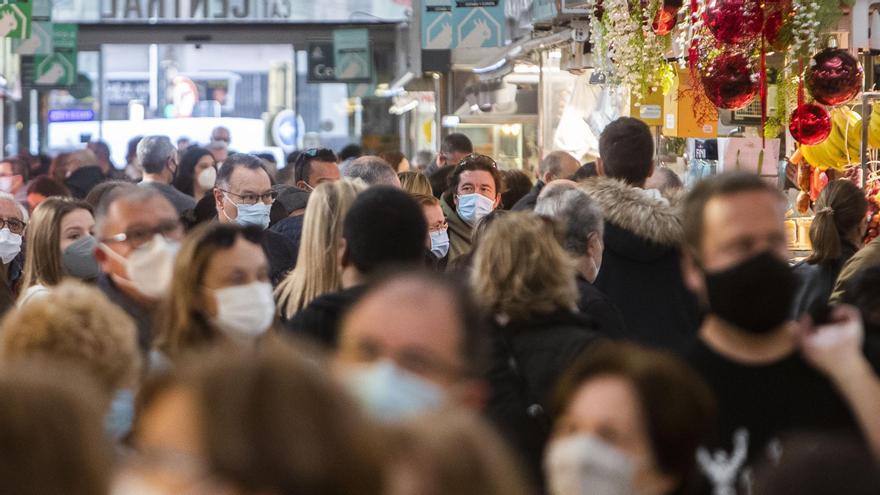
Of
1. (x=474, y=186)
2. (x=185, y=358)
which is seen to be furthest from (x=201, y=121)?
(x=185, y=358)

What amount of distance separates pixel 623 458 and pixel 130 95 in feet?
183

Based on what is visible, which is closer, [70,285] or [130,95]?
[70,285]

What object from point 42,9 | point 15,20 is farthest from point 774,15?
point 42,9

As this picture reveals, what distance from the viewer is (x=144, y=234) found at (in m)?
5.30

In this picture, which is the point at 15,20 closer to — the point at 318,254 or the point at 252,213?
the point at 252,213

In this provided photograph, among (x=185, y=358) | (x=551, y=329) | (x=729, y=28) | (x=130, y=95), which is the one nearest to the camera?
(x=185, y=358)

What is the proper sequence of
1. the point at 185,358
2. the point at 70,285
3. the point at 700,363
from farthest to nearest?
the point at 70,285 → the point at 700,363 → the point at 185,358

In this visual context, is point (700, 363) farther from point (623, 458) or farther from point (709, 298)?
point (623, 458)

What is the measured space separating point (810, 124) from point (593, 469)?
262 inches

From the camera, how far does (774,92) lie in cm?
994

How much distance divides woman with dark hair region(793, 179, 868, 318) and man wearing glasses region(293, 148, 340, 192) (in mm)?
3120

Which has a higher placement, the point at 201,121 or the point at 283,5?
the point at 283,5

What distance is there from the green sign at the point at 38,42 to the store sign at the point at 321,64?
21.8 ft

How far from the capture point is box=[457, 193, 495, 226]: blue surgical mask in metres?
9.62
